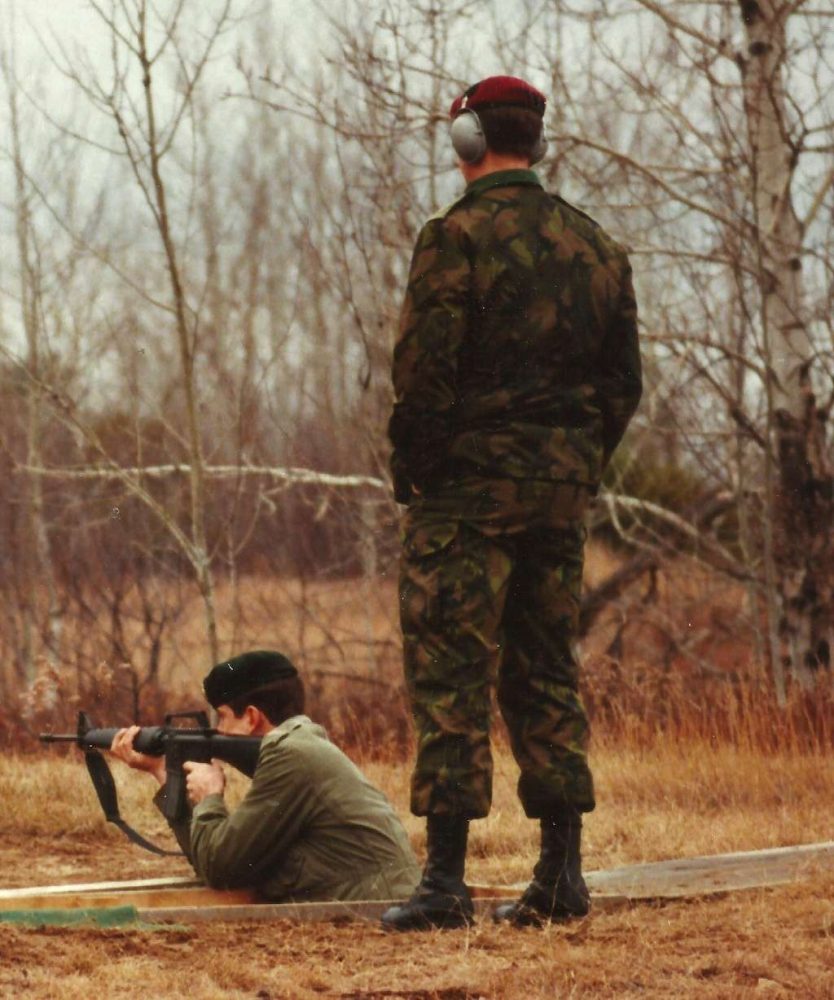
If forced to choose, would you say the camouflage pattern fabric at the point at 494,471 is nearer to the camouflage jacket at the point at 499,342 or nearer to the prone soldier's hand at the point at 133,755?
the camouflage jacket at the point at 499,342

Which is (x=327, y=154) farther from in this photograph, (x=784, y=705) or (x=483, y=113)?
(x=483, y=113)

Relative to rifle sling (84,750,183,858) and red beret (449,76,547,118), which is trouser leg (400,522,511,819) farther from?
rifle sling (84,750,183,858)

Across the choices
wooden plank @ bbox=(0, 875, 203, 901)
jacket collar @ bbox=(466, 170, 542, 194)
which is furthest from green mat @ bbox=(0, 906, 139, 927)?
jacket collar @ bbox=(466, 170, 542, 194)

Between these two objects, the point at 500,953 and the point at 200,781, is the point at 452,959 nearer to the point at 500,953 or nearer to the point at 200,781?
the point at 500,953

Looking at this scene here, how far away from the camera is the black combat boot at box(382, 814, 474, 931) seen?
14.3ft

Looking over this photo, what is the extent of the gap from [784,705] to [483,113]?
5333mm

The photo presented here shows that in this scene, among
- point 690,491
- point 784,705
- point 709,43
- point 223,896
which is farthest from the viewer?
point 690,491

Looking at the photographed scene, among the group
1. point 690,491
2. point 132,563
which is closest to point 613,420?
point 132,563

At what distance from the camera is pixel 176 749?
5.16 meters

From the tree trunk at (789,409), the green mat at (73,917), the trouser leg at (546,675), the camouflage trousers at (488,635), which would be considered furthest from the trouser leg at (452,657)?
the tree trunk at (789,409)

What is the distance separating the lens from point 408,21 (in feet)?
32.8

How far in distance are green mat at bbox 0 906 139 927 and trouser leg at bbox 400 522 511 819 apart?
91 cm

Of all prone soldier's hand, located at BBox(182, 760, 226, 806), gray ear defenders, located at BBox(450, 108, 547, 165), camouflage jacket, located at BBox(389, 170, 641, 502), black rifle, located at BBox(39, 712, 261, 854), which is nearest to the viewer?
camouflage jacket, located at BBox(389, 170, 641, 502)

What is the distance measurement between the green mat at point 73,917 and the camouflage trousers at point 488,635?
2.95 feet
